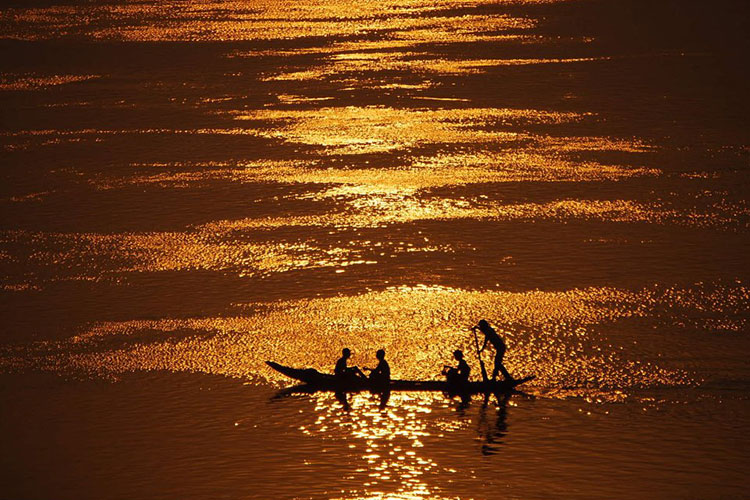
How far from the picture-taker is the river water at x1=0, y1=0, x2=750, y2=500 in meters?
23.5

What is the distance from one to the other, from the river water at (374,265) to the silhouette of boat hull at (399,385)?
0.29 meters

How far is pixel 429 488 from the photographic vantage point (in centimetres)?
2200

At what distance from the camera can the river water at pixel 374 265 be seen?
2349 cm

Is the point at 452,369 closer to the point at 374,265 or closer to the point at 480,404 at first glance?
the point at 480,404

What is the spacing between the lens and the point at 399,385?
25844 millimetres

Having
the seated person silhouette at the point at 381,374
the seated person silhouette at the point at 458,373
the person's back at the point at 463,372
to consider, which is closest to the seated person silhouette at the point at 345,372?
the seated person silhouette at the point at 381,374

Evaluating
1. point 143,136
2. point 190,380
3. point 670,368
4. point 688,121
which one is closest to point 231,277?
point 190,380

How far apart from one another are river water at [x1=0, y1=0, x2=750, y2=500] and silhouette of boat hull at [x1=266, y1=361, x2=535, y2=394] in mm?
289

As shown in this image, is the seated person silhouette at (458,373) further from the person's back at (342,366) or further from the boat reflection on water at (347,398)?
the person's back at (342,366)

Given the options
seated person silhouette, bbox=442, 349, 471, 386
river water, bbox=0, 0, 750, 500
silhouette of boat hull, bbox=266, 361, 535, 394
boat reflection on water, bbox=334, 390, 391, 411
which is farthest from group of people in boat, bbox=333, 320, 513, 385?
river water, bbox=0, 0, 750, 500

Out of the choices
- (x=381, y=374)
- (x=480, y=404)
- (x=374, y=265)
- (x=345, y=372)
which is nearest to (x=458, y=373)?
(x=480, y=404)

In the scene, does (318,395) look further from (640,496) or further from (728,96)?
(728,96)

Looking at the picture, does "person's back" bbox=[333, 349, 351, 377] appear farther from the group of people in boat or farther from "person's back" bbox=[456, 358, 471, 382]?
"person's back" bbox=[456, 358, 471, 382]

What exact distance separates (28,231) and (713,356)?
2155 cm
